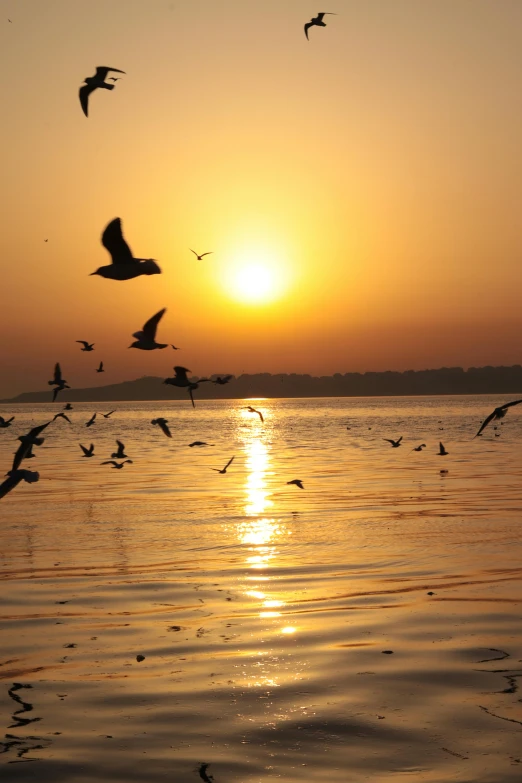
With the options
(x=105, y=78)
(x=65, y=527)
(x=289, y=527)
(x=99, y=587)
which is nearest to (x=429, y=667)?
(x=99, y=587)

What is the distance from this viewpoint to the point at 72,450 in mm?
63406

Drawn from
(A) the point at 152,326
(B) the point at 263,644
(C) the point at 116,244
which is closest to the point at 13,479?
(B) the point at 263,644

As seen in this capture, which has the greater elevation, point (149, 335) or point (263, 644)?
point (149, 335)

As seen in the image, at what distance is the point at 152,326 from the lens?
1636cm

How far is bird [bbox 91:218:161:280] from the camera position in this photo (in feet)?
45.7

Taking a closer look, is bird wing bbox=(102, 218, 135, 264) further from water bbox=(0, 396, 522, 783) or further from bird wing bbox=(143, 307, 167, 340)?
water bbox=(0, 396, 522, 783)

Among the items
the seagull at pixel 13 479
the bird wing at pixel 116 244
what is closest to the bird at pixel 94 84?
the bird wing at pixel 116 244

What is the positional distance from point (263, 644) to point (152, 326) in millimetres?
5949

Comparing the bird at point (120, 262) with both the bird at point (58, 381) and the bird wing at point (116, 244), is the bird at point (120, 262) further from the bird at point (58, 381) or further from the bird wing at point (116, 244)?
the bird at point (58, 381)

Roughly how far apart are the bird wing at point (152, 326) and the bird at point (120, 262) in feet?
Result: 7.23

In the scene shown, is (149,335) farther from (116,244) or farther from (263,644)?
(263,644)

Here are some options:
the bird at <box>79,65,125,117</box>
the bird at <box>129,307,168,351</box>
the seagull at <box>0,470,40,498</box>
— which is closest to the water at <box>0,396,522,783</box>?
the seagull at <box>0,470,40,498</box>

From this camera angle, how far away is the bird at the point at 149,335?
52.8 feet

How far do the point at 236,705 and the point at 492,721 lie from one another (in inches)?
106
